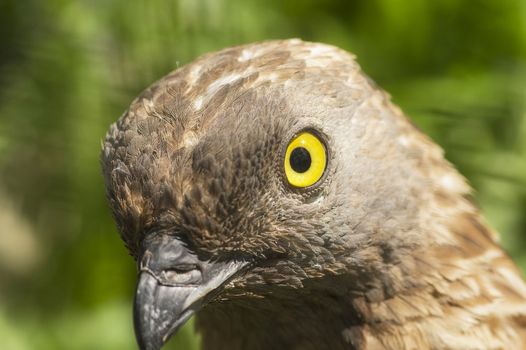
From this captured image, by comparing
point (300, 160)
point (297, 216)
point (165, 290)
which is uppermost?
point (300, 160)

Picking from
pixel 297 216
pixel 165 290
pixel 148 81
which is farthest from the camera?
pixel 148 81

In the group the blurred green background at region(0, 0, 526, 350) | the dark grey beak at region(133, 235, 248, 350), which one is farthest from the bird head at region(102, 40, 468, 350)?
the blurred green background at region(0, 0, 526, 350)

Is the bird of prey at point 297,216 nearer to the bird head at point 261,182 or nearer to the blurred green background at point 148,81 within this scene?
the bird head at point 261,182

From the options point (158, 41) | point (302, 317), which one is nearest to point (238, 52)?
point (302, 317)

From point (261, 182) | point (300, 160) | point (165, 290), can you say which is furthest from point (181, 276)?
point (300, 160)

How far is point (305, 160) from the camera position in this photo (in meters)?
2.78

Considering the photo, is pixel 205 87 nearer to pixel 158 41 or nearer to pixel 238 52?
pixel 238 52

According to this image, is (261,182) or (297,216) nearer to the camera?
(261,182)

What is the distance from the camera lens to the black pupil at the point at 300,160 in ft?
9.04

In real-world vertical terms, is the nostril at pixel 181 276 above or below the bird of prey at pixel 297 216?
below

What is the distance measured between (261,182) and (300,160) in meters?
0.13

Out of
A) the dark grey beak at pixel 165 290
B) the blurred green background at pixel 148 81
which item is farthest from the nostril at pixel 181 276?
the blurred green background at pixel 148 81

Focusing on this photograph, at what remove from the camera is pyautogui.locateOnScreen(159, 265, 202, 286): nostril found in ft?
8.86

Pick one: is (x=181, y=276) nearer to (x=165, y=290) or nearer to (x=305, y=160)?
(x=165, y=290)
